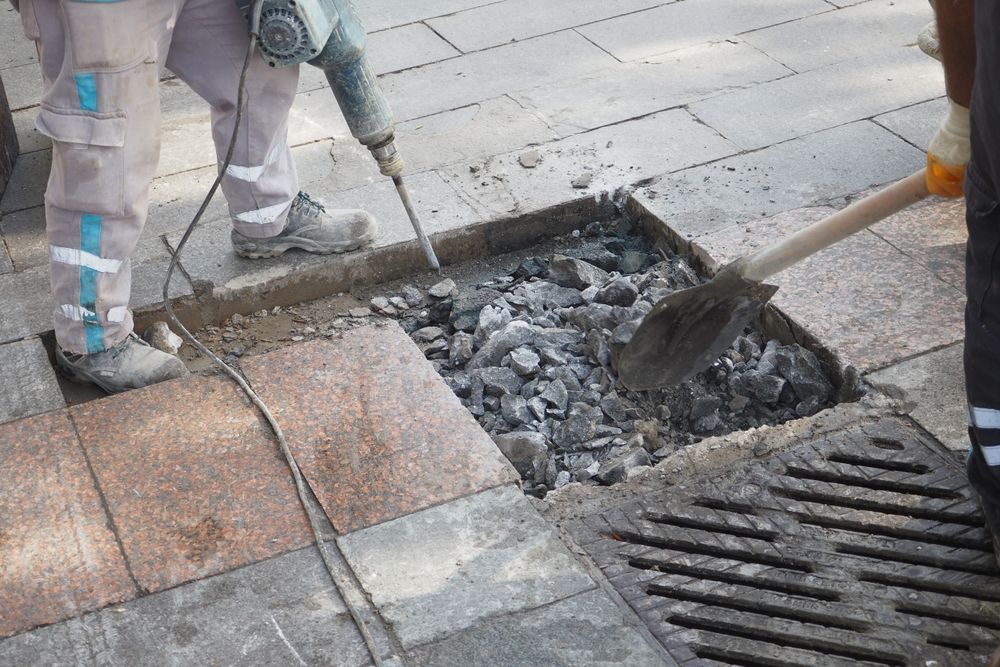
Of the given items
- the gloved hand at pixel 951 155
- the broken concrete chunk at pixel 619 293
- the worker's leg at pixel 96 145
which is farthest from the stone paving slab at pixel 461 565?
the gloved hand at pixel 951 155

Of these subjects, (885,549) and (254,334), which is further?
(254,334)

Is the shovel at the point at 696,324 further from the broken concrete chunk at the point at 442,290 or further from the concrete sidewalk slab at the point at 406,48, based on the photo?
the concrete sidewalk slab at the point at 406,48

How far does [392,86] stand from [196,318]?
72.1 inches

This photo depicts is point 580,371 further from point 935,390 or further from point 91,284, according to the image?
point 91,284

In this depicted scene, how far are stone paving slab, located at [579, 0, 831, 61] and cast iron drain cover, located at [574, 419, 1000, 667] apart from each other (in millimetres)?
2839

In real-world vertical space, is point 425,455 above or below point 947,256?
below

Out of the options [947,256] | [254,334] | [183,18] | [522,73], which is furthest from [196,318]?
[947,256]

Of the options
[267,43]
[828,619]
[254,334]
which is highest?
[267,43]

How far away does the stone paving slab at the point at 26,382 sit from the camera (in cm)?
322

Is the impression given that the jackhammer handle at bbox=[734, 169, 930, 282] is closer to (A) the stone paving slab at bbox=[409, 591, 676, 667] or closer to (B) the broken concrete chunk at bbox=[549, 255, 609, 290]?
(B) the broken concrete chunk at bbox=[549, 255, 609, 290]

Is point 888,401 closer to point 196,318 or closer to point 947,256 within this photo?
point 947,256

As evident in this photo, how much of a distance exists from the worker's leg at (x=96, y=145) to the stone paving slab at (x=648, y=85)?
6.62 feet

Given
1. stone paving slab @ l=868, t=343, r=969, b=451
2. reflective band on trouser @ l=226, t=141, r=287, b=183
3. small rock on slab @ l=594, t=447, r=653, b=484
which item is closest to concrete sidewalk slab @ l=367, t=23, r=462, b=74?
reflective band on trouser @ l=226, t=141, r=287, b=183

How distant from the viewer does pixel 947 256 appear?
362 cm
